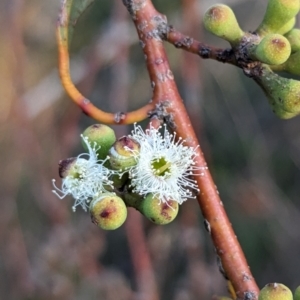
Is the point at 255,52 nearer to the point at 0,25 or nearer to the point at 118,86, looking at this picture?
the point at 118,86

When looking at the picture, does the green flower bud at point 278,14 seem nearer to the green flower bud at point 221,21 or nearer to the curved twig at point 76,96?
the green flower bud at point 221,21

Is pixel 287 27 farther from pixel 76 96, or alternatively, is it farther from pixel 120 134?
pixel 120 134

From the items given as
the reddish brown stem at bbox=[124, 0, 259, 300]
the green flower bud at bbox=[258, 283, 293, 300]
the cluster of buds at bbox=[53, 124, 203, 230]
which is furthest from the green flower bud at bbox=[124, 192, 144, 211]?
the green flower bud at bbox=[258, 283, 293, 300]

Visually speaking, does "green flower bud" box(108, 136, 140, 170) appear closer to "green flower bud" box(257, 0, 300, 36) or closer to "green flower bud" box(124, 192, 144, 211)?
"green flower bud" box(124, 192, 144, 211)

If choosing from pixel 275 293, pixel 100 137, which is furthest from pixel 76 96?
pixel 275 293

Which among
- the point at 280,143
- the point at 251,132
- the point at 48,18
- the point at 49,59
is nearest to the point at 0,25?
the point at 48,18

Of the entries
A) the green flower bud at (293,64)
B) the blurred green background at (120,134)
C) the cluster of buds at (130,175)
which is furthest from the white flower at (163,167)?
the blurred green background at (120,134)
